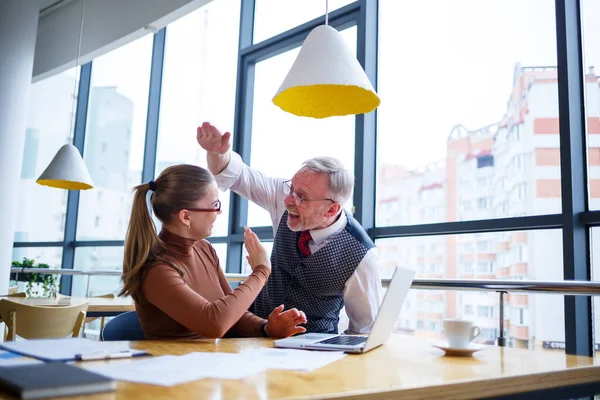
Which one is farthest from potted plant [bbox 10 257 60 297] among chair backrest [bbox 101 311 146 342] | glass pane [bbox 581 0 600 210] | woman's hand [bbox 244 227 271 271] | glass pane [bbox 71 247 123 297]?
glass pane [bbox 581 0 600 210]

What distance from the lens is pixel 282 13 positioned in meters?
5.21

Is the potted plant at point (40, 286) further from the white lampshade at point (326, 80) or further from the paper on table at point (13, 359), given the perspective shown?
the paper on table at point (13, 359)

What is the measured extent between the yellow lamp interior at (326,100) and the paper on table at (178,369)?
995mm

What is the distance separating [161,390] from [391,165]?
3.41 metres

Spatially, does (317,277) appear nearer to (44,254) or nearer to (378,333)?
(378,333)

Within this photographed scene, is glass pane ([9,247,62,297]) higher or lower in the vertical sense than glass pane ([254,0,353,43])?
lower

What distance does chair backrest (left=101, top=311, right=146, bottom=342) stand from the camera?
5.96 ft

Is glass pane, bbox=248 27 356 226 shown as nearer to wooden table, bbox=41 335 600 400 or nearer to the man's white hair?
the man's white hair

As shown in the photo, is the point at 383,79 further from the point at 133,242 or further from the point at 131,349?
the point at 131,349

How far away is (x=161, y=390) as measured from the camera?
0.89 meters

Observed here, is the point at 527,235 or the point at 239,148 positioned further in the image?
the point at 239,148

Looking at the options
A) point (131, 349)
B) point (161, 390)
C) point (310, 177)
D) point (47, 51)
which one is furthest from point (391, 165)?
point (47, 51)

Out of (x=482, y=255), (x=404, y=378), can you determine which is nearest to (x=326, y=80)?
(x=404, y=378)

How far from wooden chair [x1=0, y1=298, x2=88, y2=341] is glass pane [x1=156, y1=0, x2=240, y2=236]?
2.50m
